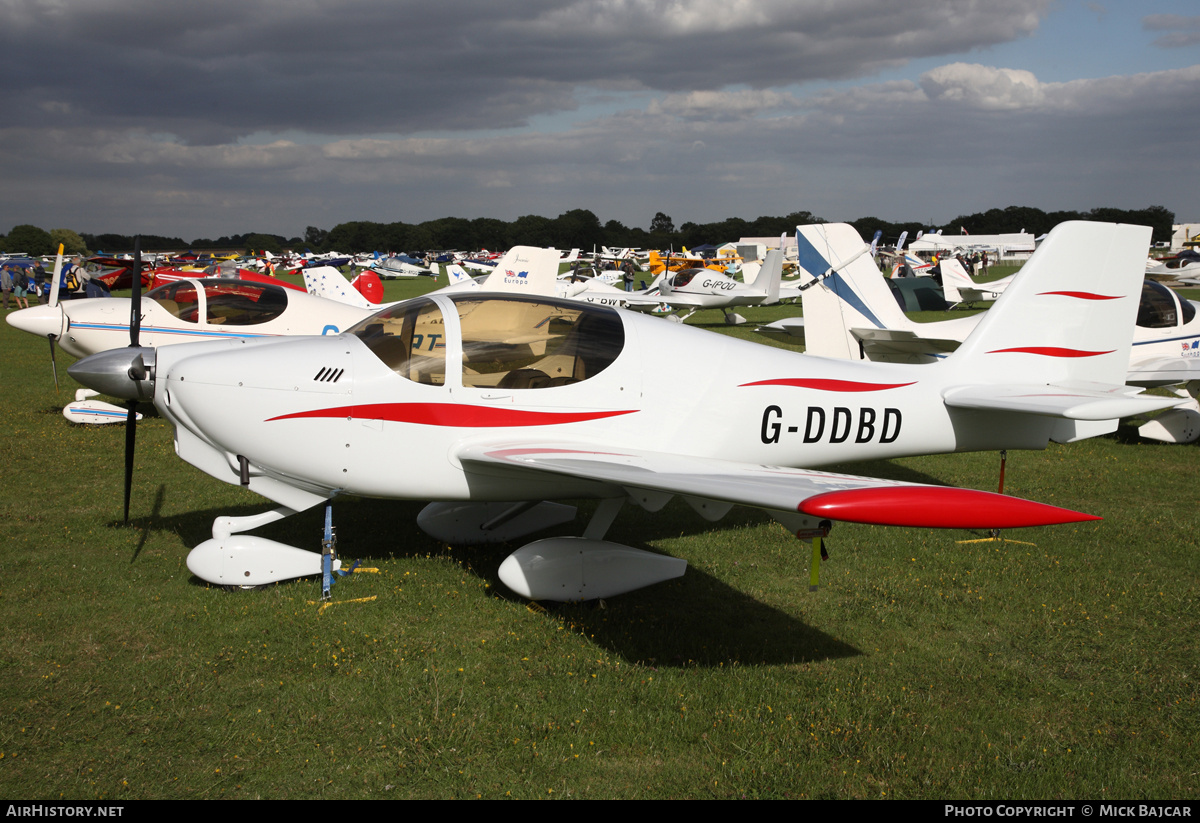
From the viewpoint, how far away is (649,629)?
16.3 ft

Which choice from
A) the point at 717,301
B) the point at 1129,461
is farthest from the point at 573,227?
the point at 1129,461

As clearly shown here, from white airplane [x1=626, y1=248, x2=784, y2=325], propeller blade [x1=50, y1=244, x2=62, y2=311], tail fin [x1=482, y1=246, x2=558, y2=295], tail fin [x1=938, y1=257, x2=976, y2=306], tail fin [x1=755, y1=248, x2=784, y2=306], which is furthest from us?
tail fin [x1=938, y1=257, x2=976, y2=306]

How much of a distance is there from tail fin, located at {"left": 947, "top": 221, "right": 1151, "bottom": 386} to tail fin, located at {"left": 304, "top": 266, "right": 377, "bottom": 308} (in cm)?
1303

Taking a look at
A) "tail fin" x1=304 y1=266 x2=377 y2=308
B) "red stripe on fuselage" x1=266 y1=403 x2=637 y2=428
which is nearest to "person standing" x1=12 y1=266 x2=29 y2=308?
"tail fin" x1=304 y1=266 x2=377 y2=308

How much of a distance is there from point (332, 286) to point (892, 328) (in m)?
12.0

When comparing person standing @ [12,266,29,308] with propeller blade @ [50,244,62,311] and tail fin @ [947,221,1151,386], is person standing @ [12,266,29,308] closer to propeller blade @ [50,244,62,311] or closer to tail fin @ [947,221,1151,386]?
propeller blade @ [50,244,62,311]

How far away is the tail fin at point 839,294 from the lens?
10.3m

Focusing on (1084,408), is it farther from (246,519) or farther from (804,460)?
(246,519)

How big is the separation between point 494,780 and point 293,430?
2594 millimetres

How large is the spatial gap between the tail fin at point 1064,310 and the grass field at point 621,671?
150 centimetres

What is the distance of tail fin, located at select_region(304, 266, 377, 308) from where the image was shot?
654 inches

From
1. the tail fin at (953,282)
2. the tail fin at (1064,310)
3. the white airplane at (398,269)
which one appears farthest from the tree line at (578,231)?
the tail fin at (1064,310)

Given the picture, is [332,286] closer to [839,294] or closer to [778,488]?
[839,294]

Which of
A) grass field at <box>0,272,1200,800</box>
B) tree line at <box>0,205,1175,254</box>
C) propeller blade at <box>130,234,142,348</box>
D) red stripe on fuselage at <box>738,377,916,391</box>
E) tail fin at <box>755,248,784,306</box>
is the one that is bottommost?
grass field at <box>0,272,1200,800</box>
